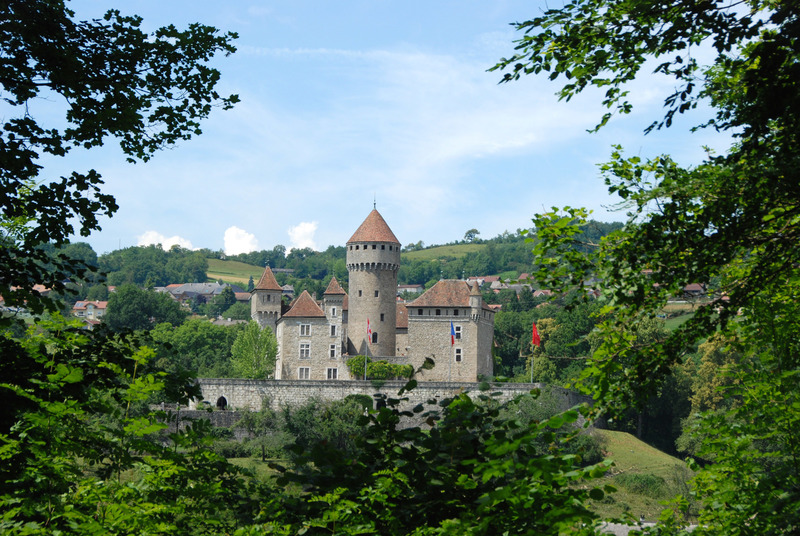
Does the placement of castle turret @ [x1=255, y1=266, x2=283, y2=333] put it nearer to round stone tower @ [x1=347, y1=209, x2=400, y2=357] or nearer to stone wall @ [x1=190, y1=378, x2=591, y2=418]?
round stone tower @ [x1=347, y1=209, x2=400, y2=357]

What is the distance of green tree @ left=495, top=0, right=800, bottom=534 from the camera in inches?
279

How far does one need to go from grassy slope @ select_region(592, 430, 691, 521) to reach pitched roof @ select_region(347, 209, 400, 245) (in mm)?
18984

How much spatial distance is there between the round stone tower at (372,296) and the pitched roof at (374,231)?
118mm

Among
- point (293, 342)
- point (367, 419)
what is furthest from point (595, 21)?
point (293, 342)

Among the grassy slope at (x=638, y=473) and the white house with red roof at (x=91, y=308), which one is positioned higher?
the white house with red roof at (x=91, y=308)

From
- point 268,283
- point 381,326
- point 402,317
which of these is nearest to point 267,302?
point 268,283

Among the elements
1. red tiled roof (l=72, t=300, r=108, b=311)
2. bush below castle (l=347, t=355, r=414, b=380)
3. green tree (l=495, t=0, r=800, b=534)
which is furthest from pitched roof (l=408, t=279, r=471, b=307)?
red tiled roof (l=72, t=300, r=108, b=311)

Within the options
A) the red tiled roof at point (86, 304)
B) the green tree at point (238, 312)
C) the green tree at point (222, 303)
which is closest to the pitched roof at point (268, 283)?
the green tree at point (238, 312)

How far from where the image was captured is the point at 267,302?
200ft

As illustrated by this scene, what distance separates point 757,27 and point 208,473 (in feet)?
20.5

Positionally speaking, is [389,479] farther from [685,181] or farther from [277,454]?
[277,454]

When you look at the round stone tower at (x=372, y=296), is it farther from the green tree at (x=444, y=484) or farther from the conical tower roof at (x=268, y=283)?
the green tree at (x=444, y=484)

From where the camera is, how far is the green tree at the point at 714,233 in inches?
279

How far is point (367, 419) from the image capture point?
6.79 meters
